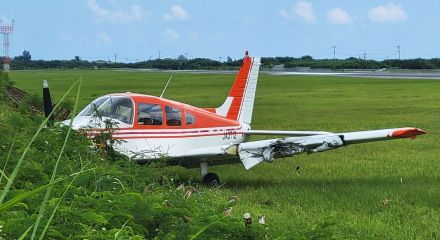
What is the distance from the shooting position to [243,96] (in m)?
13.8

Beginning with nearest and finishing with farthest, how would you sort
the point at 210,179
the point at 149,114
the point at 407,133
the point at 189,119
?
the point at 407,133, the point at 149,114, the point at 210,179, the point at 189,119

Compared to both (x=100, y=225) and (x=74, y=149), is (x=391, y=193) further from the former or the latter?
(x=100, y=225)

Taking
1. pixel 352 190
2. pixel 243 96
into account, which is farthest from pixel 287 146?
pixel 243 96

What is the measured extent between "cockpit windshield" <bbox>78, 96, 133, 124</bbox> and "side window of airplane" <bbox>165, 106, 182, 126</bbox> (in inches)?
28.1

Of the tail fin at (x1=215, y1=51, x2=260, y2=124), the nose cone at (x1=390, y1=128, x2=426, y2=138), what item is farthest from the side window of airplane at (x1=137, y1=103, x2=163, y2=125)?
the nose cone at (x1=390, y1=128, x2=426, y2=138)

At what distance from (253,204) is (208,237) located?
5.78 m

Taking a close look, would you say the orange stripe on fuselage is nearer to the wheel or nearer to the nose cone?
the wheel

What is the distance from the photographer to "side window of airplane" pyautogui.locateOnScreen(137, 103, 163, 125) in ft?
34.6

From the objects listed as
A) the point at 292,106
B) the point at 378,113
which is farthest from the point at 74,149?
the point at 292,106

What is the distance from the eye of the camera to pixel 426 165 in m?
11.8

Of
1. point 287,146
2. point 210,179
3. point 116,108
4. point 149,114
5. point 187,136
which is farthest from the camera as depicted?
point 187,136

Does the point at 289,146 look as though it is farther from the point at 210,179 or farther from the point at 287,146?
the point at 210,179

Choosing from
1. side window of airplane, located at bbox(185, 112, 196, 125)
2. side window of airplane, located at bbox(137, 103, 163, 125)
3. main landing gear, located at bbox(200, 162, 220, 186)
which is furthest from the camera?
side window of airplane, located at bbox(185, 112, 196, 125)

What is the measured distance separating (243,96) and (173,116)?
10.6 ft
